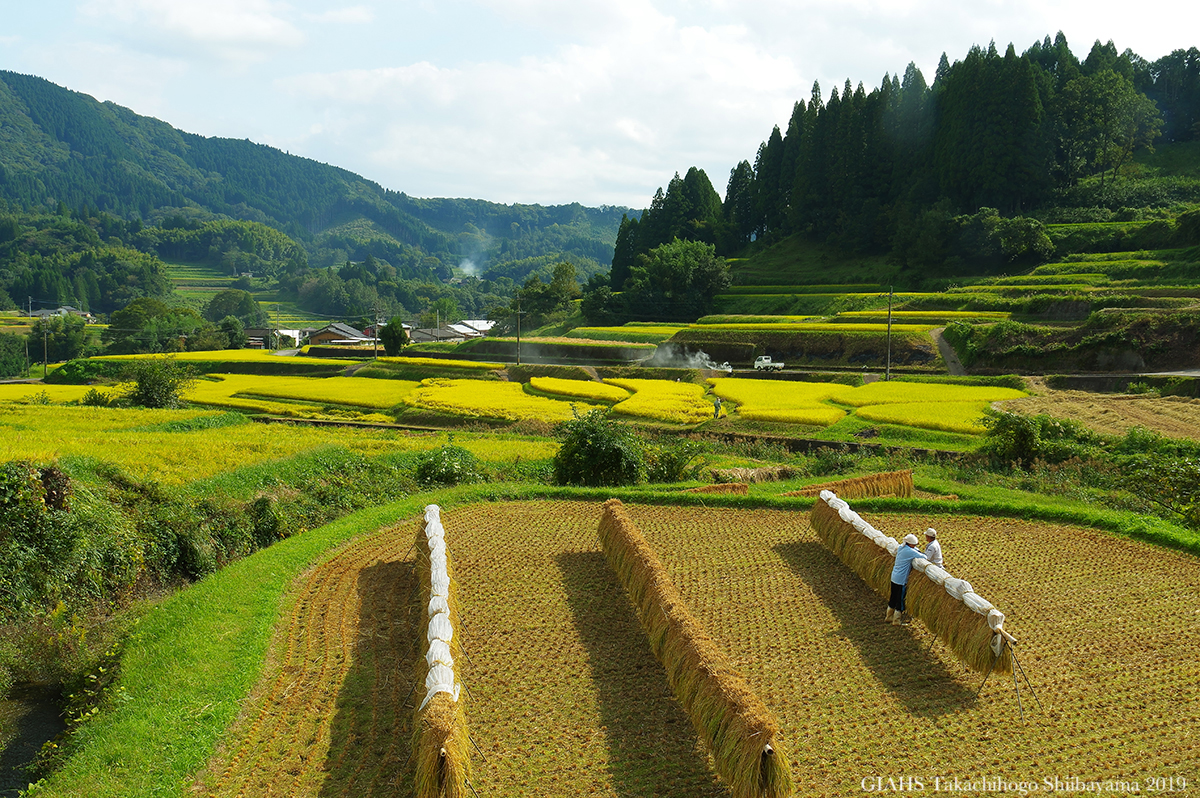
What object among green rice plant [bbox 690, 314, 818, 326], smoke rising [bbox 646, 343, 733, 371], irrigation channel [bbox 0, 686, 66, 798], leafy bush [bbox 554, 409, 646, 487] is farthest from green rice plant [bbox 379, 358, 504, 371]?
irrigation channel [bbox 0, 686, 66, 798]

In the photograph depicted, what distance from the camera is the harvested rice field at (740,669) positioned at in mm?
6902

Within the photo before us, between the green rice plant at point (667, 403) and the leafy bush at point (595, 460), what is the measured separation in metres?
10.2

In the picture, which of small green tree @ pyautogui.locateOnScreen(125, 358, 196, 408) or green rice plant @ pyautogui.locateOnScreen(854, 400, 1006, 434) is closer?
green rice plant @ pyautogui.locateOnScreen(854, 400, 1006, 434)

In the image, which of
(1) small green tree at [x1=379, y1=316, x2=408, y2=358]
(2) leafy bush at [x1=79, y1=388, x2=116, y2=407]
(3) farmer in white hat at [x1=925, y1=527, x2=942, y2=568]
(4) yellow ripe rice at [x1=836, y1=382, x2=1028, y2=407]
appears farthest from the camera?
(1) small green tree at [x1=379, y1=316, x2=408, y2=358]

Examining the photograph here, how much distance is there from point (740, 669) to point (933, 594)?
2.61 metres

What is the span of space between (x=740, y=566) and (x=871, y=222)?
2172 inches

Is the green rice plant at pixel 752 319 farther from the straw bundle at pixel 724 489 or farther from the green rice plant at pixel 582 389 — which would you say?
the straw bundle at pixel 724 489

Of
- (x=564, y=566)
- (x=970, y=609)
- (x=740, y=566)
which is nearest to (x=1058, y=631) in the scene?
(x=970, y=609)

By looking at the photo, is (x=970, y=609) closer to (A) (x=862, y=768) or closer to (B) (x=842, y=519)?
(A) (x=862, y=768)

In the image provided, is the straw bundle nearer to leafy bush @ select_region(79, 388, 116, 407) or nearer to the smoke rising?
leafy bush @ select_region(79, 388, 116, 407)

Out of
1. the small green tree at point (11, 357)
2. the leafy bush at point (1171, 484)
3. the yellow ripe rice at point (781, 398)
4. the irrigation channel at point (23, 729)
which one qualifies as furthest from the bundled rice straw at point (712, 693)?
the small green tree at point (11, 357)

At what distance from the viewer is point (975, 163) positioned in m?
55.8

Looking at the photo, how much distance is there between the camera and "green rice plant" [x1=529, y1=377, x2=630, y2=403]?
34.8 metres

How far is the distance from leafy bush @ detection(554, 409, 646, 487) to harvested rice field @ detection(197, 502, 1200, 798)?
5.40 metres
